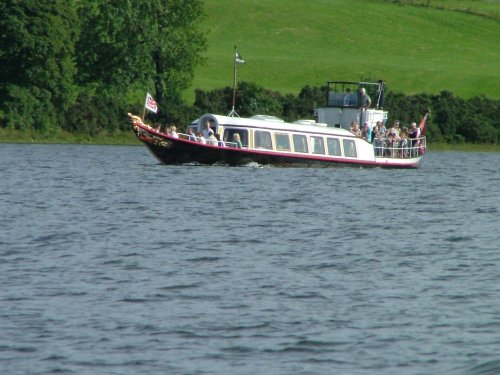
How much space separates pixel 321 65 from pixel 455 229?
93.3m

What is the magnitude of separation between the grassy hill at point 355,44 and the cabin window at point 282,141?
4791 centimetres

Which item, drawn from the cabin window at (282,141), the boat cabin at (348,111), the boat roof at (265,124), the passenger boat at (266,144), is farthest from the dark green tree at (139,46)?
the cabin window at (282,141)

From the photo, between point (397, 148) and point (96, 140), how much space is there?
29.8m

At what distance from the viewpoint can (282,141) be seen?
6569 cm

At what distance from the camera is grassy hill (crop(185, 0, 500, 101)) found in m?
125

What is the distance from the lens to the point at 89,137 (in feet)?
314

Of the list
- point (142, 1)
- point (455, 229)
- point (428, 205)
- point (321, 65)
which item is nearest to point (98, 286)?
point (455, 229)

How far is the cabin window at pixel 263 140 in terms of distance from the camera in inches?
2547

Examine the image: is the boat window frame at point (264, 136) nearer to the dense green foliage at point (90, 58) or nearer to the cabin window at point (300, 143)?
the cabin window at point (300, 143)

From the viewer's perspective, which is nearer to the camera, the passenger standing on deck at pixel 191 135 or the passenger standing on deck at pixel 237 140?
the passenger standing on deck at pixel 191 135

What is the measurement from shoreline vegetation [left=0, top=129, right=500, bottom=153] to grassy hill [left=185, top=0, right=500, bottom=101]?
16.6m

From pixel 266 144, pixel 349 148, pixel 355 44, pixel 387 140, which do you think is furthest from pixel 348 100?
pixel 355 44

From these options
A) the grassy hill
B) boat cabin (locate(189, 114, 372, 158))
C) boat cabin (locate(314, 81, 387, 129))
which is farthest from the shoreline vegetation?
boat cabin (locate(189, 114, 372, 158))

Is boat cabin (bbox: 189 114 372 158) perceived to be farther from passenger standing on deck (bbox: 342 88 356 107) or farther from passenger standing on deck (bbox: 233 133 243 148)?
passenger standing on deck (bbox: 342 88 356 107)
